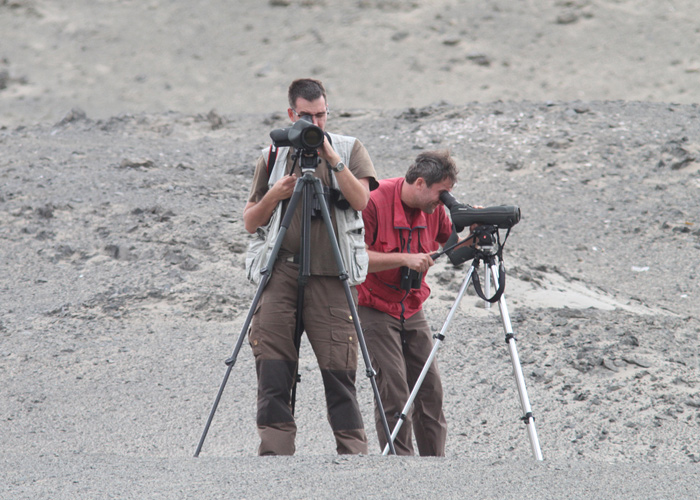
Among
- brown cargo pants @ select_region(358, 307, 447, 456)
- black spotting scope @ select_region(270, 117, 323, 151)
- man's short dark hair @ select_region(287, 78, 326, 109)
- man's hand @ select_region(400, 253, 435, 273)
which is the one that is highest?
man's short dark hair @ select_region(287, 78, 326, 109)

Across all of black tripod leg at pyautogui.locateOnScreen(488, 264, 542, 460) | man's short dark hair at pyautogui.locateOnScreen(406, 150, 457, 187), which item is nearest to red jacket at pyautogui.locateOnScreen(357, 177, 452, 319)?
man's short dark hair at pyautogui.locateOnScreen(406, 150, 457, 187)

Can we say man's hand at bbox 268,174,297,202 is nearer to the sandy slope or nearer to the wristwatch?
Answer: the wristwatch

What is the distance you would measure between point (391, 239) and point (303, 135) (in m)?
0.97

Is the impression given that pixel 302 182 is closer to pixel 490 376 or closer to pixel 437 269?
pixel 490 376

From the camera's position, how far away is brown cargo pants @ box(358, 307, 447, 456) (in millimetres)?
4156

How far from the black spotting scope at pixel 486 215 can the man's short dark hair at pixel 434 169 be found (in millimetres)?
139

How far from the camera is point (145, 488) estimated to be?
122 inches

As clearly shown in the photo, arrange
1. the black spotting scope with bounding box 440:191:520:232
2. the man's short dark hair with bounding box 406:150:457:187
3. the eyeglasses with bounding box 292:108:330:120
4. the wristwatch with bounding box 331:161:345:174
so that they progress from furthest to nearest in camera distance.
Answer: the man's short dark hair with bounding box 406:150:457:187
the black spotting scope with bounding box 440:191:520:232
the eyeglasses with bounding box 292:108:330:120
the wristwatch with bounding box 331:161:345:174

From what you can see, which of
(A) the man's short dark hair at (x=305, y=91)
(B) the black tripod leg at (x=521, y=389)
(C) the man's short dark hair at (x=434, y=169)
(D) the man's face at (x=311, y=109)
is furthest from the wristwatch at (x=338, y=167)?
(B) the black tripod leg at (x=521, y=389)

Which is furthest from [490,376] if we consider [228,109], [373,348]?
[228,109]

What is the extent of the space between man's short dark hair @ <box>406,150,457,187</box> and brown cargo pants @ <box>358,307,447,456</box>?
739 millimetres

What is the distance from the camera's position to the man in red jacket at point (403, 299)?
13.5ft

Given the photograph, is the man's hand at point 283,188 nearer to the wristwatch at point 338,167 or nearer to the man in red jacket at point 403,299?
the wristwatch at point 338,167

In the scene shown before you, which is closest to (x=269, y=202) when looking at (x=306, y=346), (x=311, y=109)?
(x=311, y=109)
